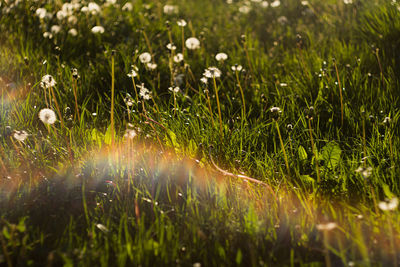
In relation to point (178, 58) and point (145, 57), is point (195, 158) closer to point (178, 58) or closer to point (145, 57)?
point (145, 57)

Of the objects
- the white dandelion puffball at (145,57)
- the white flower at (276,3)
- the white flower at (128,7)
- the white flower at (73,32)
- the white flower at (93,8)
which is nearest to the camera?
the white dandelion puffball at (145,57)

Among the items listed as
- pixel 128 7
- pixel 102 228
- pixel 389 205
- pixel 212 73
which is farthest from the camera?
pixel 128 7

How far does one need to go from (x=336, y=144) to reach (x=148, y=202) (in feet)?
3.54

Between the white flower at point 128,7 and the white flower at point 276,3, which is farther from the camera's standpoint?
the white flower at point 276,3

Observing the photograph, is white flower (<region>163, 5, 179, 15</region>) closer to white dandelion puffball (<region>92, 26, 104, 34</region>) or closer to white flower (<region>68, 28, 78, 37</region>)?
white dandelion puffball (<region>92, 26, 104, 34</region>)

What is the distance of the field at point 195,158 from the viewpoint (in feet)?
5.30

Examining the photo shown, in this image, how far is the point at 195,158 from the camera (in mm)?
2213

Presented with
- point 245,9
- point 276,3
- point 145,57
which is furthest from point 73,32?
point 276,3

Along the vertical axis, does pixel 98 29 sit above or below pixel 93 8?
below

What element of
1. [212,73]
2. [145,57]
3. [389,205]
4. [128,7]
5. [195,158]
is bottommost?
[195,158]

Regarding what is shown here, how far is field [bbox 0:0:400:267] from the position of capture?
63.6 inches

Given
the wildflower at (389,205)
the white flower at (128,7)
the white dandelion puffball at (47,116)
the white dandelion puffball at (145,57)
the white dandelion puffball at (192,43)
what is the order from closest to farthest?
the wildflower at (389,205) → the white dandelion puffball at (47,116) → the white dandelion puffball at (145,57) → the white dandelion puffball at (192,43) → the white flower at (128,7)

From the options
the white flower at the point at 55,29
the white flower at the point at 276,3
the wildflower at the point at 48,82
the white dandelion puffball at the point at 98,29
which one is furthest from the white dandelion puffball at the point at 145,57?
the white flower at the point at 276,3

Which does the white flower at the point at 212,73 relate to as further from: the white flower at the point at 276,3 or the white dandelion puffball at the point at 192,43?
the white flower at the point at 276,3
